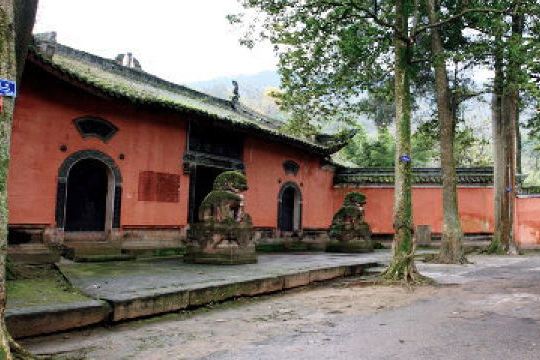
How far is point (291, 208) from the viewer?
1750cm

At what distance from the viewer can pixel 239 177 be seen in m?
10.1

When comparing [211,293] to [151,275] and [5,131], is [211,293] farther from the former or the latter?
[5,131]

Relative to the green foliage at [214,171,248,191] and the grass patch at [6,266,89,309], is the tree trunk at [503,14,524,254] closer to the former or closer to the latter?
the green foliage at [214,171,248,191]

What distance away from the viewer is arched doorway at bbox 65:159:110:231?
10.6 m

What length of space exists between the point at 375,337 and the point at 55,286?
Result: 3.97 m

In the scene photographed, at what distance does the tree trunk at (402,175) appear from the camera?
28.7 feet

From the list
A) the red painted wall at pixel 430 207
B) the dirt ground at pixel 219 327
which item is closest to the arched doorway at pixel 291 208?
the red painted wall at pixel 430 207

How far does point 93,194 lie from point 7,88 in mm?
7886

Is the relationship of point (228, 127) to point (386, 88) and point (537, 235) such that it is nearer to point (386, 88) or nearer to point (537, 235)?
point (386, 88)

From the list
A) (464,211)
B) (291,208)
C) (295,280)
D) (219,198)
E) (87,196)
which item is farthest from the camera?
(464,211)

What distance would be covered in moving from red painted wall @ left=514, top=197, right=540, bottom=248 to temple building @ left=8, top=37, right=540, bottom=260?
171 centimetres

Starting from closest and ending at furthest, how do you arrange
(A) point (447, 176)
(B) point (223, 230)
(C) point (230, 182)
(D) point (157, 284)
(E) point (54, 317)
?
(E) point (54, 317) → (D) point (157, 284) → (B) point (223, 230) → (C) point (230, 182) → (A) point (447, 176)

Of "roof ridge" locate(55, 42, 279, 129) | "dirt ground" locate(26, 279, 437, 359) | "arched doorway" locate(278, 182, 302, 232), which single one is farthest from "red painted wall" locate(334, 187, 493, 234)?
"dirt ground" locate(26, 279, 437, 359)

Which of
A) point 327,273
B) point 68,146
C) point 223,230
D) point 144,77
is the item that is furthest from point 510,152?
point 68,146
